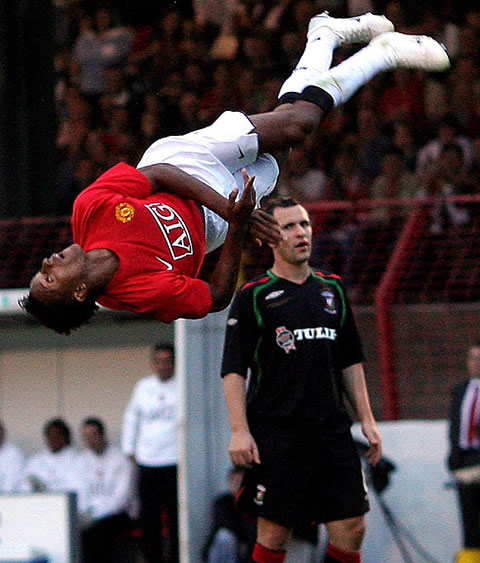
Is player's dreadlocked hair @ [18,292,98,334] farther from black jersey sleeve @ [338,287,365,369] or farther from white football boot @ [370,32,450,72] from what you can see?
white football boot @ [370,32,450,72]

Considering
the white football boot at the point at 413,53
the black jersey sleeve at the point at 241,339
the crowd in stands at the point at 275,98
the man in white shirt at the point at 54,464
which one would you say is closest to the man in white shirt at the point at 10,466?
the man in white shirt at the point at 54,464

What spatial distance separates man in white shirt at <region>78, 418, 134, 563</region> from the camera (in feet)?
33.0

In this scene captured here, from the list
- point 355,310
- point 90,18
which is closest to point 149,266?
point 355,310

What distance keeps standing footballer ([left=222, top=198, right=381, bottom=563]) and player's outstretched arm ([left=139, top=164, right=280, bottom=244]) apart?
89 cm

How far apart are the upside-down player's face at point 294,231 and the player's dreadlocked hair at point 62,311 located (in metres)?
1.32

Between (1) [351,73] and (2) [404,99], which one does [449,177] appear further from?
(1) [351,73]

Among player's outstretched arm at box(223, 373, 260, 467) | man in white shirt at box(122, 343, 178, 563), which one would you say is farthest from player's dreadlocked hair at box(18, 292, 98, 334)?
man in white shirt at box(122, 343, 178, 563)

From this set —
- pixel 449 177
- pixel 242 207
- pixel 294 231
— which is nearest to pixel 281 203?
pixel 294 231

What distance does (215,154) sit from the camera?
549 centimetres

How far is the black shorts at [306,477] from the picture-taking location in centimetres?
603

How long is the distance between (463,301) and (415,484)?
141 centimetres

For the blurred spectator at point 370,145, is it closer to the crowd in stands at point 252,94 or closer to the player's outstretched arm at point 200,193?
the crowd in stands at point 252,94

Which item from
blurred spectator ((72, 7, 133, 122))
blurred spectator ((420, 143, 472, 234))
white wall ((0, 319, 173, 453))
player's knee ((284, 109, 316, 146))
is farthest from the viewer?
blurred spectator ((72, 7, 133, 122))

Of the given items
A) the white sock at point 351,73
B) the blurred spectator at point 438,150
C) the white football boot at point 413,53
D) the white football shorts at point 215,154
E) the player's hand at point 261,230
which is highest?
the blurred spectator at point 438,150
